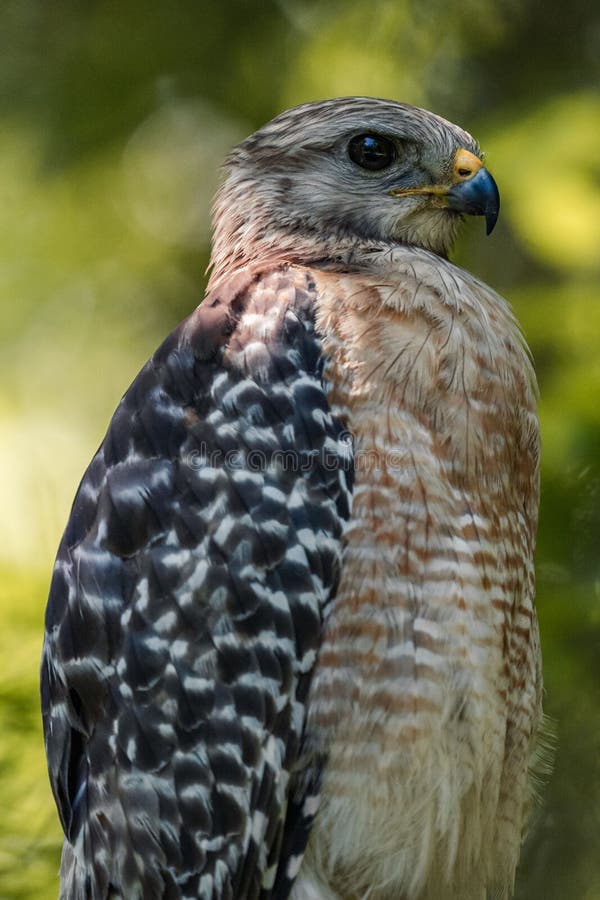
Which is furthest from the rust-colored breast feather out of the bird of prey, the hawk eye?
the hawk eye

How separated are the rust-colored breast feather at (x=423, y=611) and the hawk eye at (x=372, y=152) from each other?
19.2 inches

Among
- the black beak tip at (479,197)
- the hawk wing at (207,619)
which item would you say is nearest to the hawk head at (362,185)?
the black beak tip at (479,197)

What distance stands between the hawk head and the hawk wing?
1.60ft

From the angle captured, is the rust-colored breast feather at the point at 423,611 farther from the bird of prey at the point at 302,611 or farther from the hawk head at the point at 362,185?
the hawk head at the point at 362,185

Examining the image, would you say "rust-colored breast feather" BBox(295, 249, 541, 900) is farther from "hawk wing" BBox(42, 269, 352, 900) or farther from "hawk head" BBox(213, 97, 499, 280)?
"hawk head" BBox(213, 97, 499, 280)

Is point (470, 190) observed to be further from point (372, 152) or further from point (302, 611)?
point (302, 611)

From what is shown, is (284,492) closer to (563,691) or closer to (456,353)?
(456,353)

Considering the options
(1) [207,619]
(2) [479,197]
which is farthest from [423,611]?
(2) [479,197]

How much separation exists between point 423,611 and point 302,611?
274 mm

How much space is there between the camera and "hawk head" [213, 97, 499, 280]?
3.39m

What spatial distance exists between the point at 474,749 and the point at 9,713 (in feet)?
4.92

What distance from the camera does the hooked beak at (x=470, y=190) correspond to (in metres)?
3.36

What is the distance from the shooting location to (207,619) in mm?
2814

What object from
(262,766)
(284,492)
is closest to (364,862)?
(262,766)
